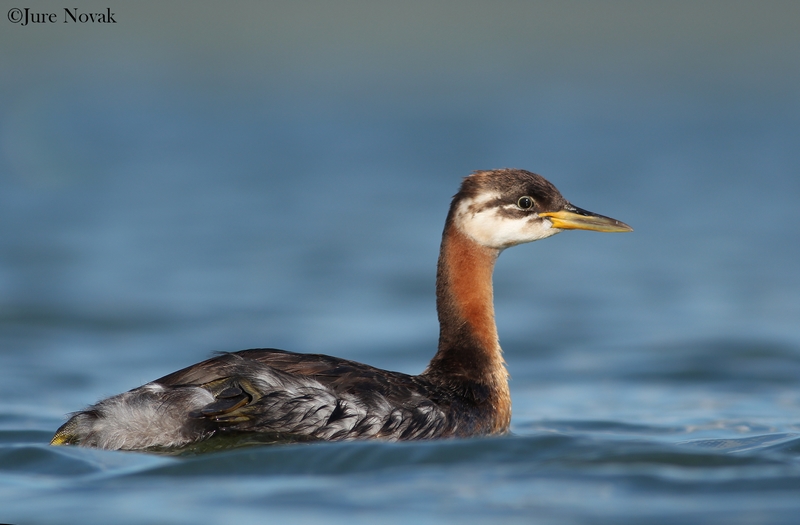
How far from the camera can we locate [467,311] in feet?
31.5

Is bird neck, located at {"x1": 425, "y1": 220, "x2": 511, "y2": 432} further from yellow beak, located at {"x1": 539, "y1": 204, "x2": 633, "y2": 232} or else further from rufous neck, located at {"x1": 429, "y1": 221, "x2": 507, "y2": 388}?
yellow beak, located at {"x1": 539, "y1": 204, "x2": 633, "y2": 232}

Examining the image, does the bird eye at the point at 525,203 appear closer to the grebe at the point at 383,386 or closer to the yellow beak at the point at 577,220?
the grebe at the point at 383,386

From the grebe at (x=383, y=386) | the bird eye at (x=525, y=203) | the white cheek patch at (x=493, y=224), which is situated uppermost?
the bird eye at (x=525, y=203)

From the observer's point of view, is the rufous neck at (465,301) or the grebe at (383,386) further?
the rufous neck at (465,301)

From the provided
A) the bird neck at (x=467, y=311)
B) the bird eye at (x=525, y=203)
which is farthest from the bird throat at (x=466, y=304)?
the bird eye at (x=525, y=203)

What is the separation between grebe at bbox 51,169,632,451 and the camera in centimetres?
794

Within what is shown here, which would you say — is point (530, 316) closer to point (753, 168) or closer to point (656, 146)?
point (753, 168)

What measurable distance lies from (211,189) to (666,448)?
17.7 metres

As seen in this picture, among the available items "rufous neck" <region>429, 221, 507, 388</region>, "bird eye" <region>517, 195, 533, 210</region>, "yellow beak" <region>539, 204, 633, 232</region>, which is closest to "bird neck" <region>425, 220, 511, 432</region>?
"rufous neck" <region>429, 221, 507, 388</region>

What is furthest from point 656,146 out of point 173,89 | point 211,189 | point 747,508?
point 747,508

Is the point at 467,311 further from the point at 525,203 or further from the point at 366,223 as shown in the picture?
the point at 366,223

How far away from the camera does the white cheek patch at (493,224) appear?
957 centimetres

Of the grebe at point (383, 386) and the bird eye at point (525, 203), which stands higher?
the bird eye at point (525, 203)

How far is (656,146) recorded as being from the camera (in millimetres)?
30156
